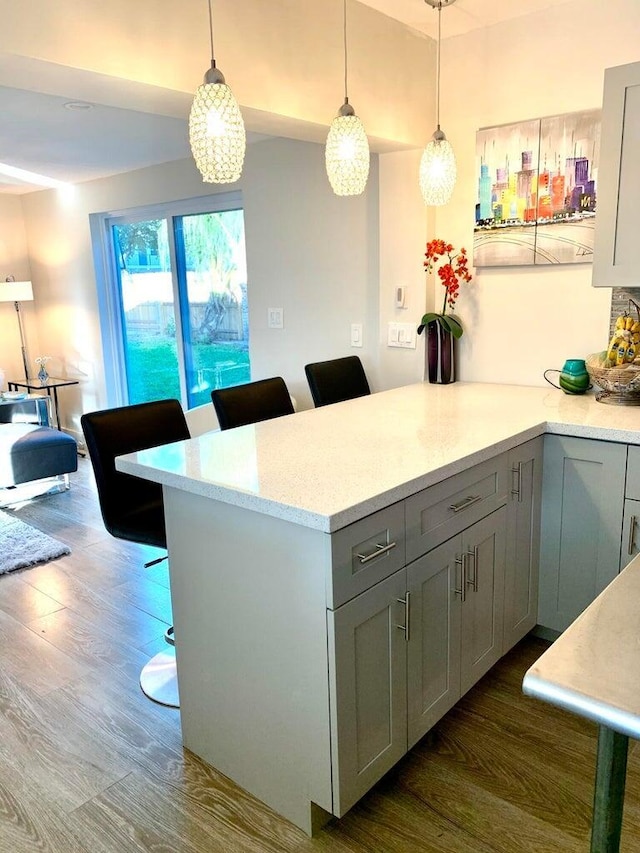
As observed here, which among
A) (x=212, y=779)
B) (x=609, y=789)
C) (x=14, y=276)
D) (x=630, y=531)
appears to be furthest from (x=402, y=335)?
(x=14, y=276)

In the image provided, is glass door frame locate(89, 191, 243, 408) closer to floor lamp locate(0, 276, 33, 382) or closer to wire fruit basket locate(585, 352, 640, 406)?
floor lamp locate(0, 276, 33, 382)

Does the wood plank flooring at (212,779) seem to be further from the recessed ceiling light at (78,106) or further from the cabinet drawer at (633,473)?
the recessed ceiling light at (78,106)

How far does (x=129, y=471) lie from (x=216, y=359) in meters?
3.00

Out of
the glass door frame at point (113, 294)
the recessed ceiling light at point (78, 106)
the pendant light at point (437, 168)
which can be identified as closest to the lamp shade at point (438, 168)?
the pendant light at point (437, 168)

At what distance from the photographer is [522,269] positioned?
2.90 m

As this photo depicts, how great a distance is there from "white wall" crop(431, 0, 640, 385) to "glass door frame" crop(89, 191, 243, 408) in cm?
249

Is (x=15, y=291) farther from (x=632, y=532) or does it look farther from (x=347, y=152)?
(x=632, y=532)

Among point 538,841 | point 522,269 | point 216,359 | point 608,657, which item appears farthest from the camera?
point 216,359

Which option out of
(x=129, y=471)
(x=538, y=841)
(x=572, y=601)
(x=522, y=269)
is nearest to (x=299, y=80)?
(x=522, y=269)

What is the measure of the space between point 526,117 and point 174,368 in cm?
324

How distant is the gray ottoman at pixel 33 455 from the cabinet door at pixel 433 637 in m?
3.45

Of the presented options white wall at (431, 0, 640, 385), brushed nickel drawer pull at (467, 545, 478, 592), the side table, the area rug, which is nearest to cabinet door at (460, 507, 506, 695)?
brushed nickel drawer pull at (467, 545, 478, 592)

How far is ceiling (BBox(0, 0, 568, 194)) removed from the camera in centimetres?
208

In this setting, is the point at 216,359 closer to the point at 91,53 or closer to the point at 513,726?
the point at 91,53
